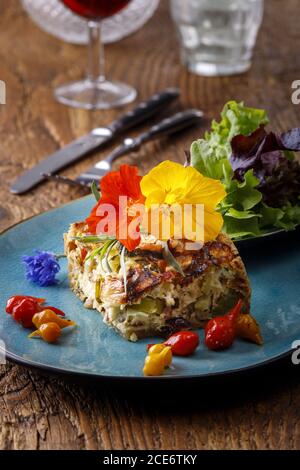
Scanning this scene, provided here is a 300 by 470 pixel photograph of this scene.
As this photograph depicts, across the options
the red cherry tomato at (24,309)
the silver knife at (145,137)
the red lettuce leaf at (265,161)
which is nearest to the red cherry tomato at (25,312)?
→ the red cherry tomato at (24,309)

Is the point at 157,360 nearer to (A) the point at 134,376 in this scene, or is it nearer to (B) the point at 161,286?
(A) the point at 134,376

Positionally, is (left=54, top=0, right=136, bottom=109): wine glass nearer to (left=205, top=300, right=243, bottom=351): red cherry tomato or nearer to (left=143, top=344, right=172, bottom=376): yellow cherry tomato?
(left=205, top=300, right=243, bottom=351): red cherry tomato

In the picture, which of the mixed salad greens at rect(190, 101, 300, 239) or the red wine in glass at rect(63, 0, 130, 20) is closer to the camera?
the mixed salad greens at rect(190, 101, 300, 239)

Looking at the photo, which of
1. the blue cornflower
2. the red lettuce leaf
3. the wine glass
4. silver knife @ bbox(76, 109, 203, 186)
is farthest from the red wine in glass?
the blue cornflower

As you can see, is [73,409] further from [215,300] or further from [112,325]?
[215,300]

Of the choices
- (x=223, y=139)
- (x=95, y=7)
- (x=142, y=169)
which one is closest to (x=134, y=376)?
(x=223, y=139)
